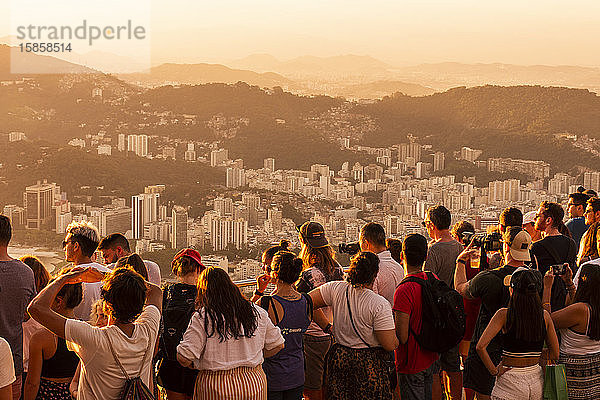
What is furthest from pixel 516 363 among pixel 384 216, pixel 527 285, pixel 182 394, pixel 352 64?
pixel 352 64

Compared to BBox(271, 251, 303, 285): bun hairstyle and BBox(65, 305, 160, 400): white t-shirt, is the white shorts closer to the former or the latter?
BBox(271, 251, 303, 285): bun hairstyle

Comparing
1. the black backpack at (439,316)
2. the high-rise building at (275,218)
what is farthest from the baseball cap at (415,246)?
the high-rise building at (275,218)

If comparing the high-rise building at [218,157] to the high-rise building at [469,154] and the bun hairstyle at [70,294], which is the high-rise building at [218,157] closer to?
the high-rise building at [469,154]

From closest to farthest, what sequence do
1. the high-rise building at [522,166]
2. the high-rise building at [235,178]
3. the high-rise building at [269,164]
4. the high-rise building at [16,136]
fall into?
the high-rise building at [16,136]
the high-rise building at [235,178]
the high-rise building at [522,166]
the high-rise building at [269,164]

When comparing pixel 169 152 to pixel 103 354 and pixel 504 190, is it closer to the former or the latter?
pixel 504 190

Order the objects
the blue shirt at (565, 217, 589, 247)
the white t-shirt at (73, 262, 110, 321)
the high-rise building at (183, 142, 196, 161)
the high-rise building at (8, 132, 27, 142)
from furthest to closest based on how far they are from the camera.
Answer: the high-rise building at (183, 142, 196, 161) < the high-rise building at (8, 132, 27, 142) < the blue shirt at (565, 217, 589, 247) < the white t-shirt at (73, 262, 110, 321)

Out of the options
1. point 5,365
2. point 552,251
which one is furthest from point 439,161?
point 5,365

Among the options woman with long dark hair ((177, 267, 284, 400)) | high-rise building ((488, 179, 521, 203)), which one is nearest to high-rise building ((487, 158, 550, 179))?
high-rise building ((488, 179, 521, 203))
